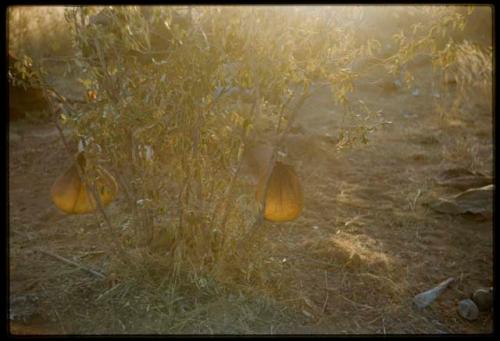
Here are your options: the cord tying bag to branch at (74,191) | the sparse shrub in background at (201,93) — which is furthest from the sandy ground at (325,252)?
the cord tying bag to branch at (74,191)

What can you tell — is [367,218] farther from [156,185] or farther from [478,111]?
[478,111]

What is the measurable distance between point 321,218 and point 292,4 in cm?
234

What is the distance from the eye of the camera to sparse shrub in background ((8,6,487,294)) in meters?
2.88

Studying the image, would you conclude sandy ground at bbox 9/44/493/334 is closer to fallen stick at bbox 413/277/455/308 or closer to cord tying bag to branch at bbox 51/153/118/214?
fallen stick at bbox 413/277/455/308

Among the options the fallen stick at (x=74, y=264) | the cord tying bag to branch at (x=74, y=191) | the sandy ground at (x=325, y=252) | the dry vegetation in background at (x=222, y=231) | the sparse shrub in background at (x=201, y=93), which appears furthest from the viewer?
the fallen stick at (x=74, y=264)

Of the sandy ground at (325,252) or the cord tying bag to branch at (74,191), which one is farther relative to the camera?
the cord tying bag to branch at (74,191)

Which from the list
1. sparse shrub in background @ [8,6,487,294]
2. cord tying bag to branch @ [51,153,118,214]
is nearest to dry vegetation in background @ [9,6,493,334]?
sparse shrub in background @ [8,6,487,294]

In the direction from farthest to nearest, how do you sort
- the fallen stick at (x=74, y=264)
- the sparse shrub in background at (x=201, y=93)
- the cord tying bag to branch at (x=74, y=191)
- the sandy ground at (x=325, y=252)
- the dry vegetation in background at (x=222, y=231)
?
the fallen stick at (x=74, y=264), the cord tying bag to branch at (x=74, y=191), the sandy ground at (x=325, y=252), the dry vegetation in background at (x=222, y=231), the sparse shrub in background at (x=201, y=93)

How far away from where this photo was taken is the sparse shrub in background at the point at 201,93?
9.44 feet

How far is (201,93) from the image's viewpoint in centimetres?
304

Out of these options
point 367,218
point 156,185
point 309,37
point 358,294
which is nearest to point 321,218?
point 367,218

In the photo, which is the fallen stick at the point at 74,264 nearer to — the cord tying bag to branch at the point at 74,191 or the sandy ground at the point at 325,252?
the sandy ground at the point at 325,252

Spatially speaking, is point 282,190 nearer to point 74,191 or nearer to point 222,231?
point 222,231

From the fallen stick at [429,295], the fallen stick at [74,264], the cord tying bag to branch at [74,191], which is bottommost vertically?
the fallen stick at [429,295]
